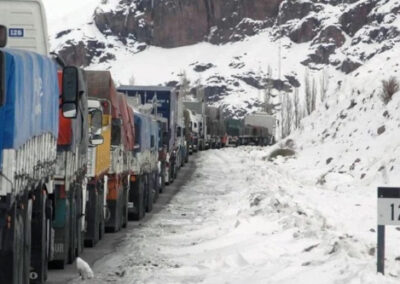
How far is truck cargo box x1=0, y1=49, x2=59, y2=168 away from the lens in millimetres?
7812

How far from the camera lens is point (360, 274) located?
387 inches

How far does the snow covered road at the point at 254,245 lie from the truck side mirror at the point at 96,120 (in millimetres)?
2094

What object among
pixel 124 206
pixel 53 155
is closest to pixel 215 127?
pixel 124 206

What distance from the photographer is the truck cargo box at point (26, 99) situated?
7812 millimetres

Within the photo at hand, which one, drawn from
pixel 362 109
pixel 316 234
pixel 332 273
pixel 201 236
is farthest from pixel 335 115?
pixel 332 273

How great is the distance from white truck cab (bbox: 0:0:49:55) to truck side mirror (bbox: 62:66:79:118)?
1.79 metres

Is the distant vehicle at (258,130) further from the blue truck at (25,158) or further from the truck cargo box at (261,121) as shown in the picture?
the blue truck at (25,158)

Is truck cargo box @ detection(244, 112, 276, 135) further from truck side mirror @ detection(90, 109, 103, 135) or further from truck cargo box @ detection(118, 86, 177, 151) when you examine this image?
Answer: truck side mirror @ detection(90, 109, 103, 135)

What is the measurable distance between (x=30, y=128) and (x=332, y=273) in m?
3.85

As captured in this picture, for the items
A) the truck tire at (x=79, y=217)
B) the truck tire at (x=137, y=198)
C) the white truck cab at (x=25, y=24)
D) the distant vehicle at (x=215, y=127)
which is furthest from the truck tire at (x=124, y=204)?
the distant vehicle at (x=215, y=127)

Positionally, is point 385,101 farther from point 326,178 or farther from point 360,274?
point 360,274

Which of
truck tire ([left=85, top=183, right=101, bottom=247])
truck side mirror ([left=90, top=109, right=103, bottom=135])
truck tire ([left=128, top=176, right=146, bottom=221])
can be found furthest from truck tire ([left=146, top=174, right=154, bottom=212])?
truck side mirror ([left=90, top=109, right=103, bottom=135])

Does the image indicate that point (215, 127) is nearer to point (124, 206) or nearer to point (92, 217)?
point (124, 206)

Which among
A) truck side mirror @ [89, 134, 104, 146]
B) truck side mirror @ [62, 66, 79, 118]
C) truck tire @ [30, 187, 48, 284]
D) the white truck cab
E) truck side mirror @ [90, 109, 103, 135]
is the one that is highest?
the white truck cab
